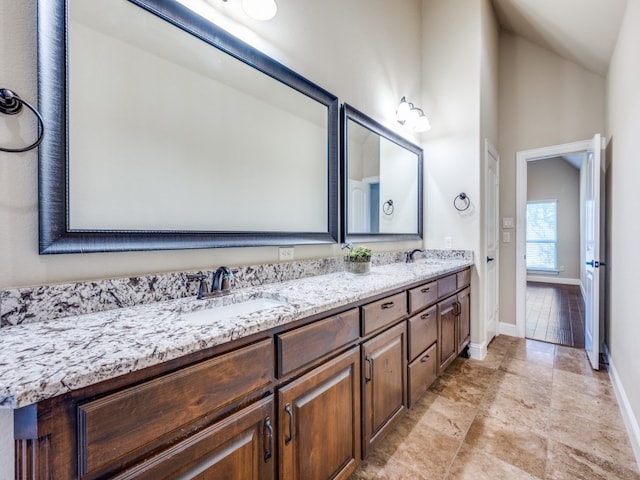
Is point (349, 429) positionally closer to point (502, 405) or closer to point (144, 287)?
point (144, 287)

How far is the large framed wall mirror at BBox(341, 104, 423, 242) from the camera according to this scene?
2121mm

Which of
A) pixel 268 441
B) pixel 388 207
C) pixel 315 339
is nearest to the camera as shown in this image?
pixel 268 441

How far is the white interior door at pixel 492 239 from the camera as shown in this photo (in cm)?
302

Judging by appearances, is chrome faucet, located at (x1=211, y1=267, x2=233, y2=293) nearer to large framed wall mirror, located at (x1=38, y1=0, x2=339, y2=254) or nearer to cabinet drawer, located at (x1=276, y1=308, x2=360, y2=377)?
large framed wall mirror, located at (x1=38, y1=0, x2=339, y2=254)

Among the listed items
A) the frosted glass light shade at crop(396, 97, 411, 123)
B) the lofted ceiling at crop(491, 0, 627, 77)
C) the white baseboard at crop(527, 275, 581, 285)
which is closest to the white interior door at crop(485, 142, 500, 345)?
the frosted glass light shade at crop(396, 97, 411, 123)

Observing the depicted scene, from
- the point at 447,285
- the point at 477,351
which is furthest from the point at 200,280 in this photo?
the point at 477,351

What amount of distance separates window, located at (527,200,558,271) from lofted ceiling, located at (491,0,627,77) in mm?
4380

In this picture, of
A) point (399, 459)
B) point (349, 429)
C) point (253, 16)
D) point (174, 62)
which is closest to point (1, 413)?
point (349, 429)

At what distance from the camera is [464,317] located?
263 cm

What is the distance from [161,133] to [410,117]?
7.20 ft

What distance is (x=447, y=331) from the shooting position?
7.43 feet

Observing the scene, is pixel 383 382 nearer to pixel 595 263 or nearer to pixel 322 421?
pixel 322 421

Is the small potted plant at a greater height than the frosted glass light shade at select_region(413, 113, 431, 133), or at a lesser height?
lesser

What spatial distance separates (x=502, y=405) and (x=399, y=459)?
0.94 meters
